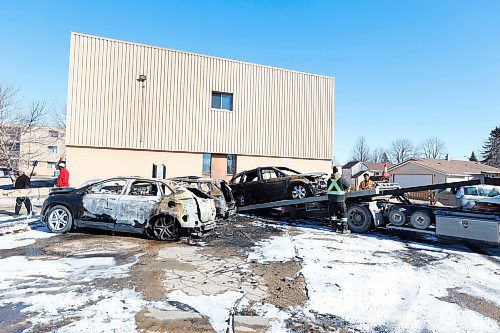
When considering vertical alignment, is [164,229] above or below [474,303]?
above

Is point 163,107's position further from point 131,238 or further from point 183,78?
point 131,238

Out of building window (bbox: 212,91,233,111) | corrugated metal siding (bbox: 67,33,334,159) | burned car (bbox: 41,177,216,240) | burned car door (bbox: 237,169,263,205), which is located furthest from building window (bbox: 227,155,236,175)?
burned car (bbox: 41,177,216,240)

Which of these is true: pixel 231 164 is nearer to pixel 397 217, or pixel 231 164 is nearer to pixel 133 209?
→ pixel 397 217

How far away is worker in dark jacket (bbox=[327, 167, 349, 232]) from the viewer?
9609 millimetres

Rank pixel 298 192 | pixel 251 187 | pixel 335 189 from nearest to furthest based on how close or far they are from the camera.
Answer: pixel 335 189 → pixel 298 192 → pixel 251 187

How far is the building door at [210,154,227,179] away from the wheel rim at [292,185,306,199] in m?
7.73

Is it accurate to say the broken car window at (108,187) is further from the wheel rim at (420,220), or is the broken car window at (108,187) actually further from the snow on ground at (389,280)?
the wheel rim at (420,220)

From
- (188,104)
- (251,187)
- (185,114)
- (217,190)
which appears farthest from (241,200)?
(188,104)

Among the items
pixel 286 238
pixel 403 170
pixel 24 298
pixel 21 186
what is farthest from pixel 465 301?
pixel 403 170

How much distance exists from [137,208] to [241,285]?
13.1 ft

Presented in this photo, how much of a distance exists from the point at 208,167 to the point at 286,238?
10679mm

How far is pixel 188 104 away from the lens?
1814 centimetres

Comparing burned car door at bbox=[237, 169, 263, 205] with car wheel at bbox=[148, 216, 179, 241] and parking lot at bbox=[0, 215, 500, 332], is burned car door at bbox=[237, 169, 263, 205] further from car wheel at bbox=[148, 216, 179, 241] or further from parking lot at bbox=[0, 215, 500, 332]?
car wheel at bbox=[148, 216, 179, 241]

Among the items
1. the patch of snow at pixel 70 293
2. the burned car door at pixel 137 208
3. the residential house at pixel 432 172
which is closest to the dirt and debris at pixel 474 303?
the patch of snow at pixel 70 293
